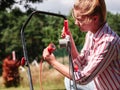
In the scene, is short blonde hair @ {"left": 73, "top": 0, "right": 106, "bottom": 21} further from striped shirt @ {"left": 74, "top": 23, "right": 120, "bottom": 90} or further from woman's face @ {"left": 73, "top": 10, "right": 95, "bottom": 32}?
striped shirt @ {"left": 74, "top": 23, "right": 120, "bottom": 90}

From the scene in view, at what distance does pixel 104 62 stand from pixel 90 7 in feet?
1.39

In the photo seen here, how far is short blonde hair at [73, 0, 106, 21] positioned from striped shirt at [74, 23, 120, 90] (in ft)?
0.57

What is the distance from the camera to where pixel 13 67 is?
28.7 m

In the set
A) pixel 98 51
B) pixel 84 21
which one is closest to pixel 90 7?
pixel 84 21

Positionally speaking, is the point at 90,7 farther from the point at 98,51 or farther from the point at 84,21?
the point at 98,51

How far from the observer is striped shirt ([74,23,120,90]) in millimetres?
4094

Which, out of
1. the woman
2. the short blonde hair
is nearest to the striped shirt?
the woman

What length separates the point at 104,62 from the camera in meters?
4.11

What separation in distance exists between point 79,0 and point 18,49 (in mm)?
75494

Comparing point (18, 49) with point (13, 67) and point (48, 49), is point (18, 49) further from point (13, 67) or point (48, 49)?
point (48, 49)

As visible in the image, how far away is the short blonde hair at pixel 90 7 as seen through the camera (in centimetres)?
407

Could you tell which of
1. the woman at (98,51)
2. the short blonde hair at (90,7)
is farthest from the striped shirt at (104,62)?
the short blonde hair at (90,7)

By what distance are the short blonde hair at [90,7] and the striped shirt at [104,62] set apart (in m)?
0.17

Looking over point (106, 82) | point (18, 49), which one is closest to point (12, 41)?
point (18, 49)
